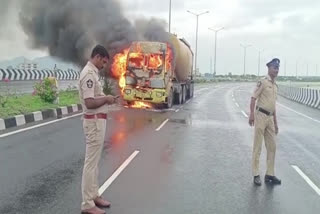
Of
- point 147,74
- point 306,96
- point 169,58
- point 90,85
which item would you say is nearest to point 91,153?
point 90,85

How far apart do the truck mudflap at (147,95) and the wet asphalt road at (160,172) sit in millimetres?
7616

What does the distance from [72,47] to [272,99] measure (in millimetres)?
22027

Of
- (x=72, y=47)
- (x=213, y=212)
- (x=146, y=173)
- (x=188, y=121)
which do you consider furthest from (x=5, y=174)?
(x=72, y=47)

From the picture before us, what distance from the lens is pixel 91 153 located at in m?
5.43

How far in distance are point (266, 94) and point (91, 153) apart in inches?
130

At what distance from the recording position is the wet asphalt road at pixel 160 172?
5840 millimetres

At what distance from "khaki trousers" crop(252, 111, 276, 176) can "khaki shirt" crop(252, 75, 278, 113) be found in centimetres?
15

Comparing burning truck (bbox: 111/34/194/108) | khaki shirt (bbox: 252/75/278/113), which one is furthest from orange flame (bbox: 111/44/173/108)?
khaki shirt (bbox: 252/75/278/113)

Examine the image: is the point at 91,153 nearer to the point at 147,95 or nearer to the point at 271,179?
the point at 271,179

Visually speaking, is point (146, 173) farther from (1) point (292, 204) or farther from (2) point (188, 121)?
(2) point (188, 121)

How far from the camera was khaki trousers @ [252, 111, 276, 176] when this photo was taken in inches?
290

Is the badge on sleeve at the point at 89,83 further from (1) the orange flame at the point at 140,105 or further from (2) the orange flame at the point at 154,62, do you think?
(1) the orange flame at the point at 140,105

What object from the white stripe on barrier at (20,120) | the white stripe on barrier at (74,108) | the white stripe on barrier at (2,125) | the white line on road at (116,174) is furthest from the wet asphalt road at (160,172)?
the white stripe on barrier at (74,108)

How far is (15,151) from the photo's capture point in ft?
29.9
